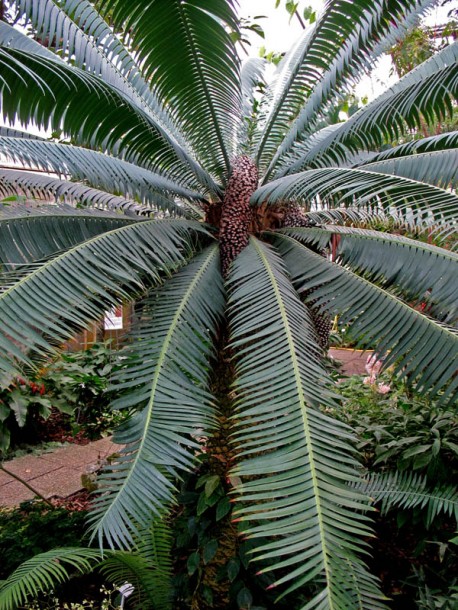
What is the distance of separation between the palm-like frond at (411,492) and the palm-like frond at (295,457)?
2.37 feet

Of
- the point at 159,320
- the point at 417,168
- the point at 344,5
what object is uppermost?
the point at 344,5

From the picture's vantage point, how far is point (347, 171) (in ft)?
5.44

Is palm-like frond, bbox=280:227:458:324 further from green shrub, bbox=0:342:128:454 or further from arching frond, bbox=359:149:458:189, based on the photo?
green shrub, bbox=0:342:128:454

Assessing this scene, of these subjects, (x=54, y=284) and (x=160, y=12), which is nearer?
(x=54, y=284)

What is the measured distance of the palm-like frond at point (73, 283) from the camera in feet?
4.02

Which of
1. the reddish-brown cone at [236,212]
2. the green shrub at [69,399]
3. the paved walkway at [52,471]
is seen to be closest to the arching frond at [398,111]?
the reddish-brown cone at [236,212]

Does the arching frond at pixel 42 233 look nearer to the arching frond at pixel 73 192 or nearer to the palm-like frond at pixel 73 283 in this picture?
the palm-like frond at pixel 73 283

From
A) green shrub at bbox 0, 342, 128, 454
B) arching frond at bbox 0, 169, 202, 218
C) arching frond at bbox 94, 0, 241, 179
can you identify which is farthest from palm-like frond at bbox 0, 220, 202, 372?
green shrub at bbox 0, 342, 128, 454

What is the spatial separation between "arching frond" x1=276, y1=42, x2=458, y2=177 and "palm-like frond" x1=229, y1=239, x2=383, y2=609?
2.76 ft

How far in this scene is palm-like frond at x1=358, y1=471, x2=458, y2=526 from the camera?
212 centimetres

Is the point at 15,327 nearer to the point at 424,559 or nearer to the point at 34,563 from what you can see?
the point at 34,563

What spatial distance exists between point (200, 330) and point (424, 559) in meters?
1.93

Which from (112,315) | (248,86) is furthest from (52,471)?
(248,86)

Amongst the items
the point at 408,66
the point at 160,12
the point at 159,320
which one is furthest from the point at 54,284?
the point at 408,66
